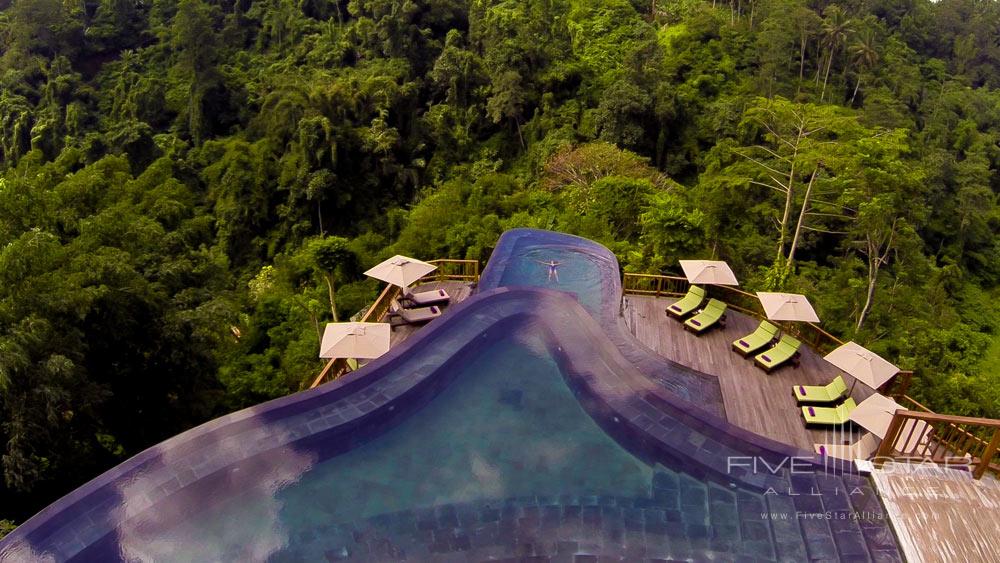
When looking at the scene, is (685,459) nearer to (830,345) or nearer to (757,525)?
(757,525)

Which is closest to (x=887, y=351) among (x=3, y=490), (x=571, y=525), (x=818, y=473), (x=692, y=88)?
(x=818, y=473)

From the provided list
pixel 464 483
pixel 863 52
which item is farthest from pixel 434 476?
pixel 863 52

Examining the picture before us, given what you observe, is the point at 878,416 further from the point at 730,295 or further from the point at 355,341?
the point at 355,341

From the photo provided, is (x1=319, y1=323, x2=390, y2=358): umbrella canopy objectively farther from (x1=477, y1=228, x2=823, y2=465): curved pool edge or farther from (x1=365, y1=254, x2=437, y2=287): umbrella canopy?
(x1=477, y1=228, x2=823, y2=465): curved pool edge

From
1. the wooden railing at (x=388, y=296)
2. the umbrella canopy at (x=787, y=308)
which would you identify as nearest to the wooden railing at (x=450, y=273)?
the wooden railing at (x=388, y=296)

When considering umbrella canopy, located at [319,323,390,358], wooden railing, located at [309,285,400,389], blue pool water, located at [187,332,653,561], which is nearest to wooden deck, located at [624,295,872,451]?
blue pool water, located at [187,332,653,561]

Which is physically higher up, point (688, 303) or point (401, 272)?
point (401, 272)
